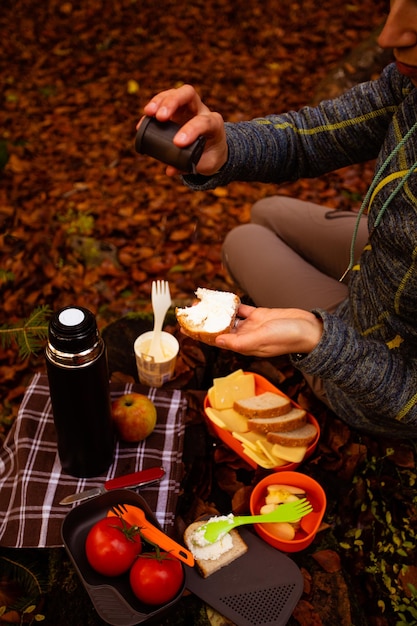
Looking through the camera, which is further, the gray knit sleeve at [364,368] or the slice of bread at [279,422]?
the slice of bread at [279,422]

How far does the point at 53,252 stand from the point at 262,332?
8.32 feet

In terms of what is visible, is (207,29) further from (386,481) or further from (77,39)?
(386,481)

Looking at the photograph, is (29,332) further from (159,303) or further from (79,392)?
(79,392)

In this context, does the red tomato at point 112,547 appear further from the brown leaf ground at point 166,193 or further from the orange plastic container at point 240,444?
the orange plastic container at point 240,444

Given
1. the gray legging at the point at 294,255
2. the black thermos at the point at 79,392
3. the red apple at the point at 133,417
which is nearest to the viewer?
the black thermos at the point at 79,392

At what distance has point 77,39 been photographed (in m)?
5.93

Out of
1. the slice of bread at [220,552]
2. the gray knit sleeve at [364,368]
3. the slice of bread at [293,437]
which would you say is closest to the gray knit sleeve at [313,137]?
the gray knit sleeve at [364,368]

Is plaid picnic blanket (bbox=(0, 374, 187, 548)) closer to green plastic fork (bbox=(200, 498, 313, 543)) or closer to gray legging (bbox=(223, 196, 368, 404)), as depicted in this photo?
green plastic fork (bbox=(200, 498, 313, 543))

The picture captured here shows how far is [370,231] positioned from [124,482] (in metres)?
1.24

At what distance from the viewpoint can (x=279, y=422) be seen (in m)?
1.92

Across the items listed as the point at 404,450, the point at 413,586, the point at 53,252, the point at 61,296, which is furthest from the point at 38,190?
the point at 413,586

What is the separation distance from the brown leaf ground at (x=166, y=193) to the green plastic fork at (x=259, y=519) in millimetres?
197

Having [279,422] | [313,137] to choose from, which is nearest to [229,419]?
[279,422]

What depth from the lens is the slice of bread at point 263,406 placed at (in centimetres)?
197
